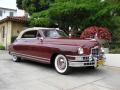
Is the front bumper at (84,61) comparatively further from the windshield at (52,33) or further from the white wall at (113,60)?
the white wall at (113,60)

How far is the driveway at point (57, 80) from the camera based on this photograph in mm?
5852

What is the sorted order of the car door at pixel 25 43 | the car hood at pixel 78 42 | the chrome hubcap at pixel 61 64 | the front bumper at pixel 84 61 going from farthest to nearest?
1. the car door at pixel 25 43
2. the chrome hubcap at pixel 61 64
3. the car hood at pixel 78 42
4. the front bumper at pixel 84 61

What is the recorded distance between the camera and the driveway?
5852 mm

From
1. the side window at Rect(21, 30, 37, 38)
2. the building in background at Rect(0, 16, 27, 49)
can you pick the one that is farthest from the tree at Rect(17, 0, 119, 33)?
the building in background at Rect(0, 16, 27, 49)

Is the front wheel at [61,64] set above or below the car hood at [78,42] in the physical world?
below

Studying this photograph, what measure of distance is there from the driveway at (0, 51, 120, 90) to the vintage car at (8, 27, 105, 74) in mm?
407

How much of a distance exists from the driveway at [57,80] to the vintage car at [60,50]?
41 cm

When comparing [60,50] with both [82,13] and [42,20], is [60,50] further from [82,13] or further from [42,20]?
[42,20]

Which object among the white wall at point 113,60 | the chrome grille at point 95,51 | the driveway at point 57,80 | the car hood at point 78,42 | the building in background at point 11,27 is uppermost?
the building in background at point 11,27

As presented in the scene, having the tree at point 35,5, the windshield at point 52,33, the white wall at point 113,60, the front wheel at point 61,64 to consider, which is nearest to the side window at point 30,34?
the windshield at point 52,33

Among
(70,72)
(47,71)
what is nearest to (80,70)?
(70,72)

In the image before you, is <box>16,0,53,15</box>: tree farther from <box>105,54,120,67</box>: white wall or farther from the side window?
<box>105,54,120,67</box>: white wall

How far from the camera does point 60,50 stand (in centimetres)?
722

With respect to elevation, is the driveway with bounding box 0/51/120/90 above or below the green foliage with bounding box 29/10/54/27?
below
